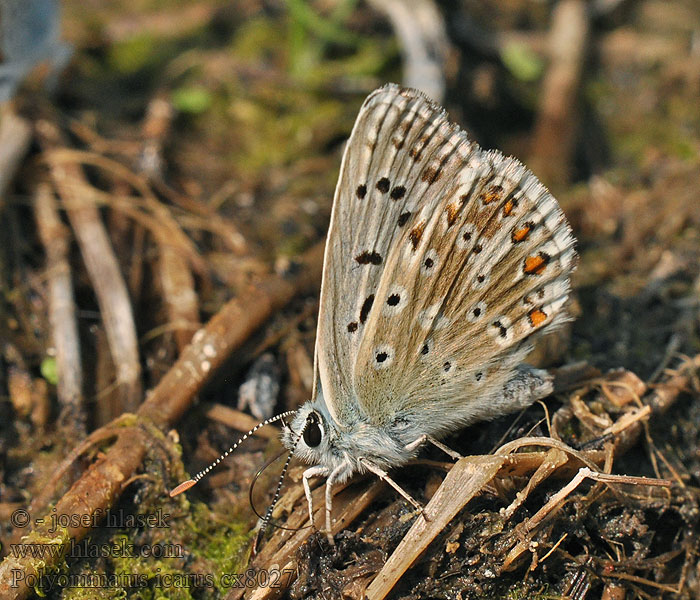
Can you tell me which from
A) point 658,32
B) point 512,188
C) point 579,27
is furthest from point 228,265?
point 658,32

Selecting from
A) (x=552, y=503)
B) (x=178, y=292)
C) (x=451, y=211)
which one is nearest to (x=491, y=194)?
(x=451, y=211)

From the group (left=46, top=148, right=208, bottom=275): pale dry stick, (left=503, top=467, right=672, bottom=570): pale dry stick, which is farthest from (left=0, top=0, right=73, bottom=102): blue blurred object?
(left=503, top=467, right=672, bottom=570): pale dry stick

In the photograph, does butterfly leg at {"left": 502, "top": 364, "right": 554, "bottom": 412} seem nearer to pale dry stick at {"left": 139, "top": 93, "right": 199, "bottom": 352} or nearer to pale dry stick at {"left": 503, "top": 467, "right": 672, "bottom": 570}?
pale dry stick at {"left": 503, "top": 467, "right": 672, "bottom": 570}

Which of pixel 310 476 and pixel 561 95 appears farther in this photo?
pixel 561 95

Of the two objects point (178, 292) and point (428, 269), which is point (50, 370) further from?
point (428, 269)

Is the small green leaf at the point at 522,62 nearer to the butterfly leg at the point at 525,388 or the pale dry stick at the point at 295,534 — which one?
the butterfly leg at the point at 525,388

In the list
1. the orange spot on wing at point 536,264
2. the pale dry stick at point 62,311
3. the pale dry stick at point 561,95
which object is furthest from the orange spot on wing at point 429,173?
the pale dry stick at point 561,95
